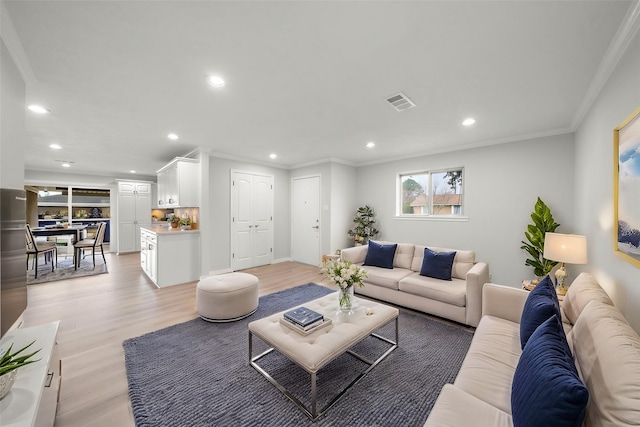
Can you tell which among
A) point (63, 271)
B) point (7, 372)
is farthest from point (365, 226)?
point (63, 271)

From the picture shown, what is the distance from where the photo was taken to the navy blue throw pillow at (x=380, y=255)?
149 inches

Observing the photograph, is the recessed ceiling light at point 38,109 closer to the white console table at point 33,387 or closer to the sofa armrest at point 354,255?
the white console table at point 33,387

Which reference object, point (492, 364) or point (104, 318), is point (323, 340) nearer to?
point (492, 364)

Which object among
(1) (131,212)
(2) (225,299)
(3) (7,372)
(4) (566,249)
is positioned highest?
(1) (131,212)

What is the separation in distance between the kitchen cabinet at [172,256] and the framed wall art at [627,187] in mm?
5230

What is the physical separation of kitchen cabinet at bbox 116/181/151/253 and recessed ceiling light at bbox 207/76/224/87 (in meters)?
6.91

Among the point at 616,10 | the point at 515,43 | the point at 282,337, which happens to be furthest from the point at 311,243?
the point at 616,10

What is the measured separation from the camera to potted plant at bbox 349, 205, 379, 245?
5.39 meters

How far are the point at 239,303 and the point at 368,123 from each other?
2.81 metres

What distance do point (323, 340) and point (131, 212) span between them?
812 cm

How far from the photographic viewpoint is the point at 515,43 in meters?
1.69

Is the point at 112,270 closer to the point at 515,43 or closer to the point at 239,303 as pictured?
A: the point at 239,303

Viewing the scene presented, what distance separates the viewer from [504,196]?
3826mm

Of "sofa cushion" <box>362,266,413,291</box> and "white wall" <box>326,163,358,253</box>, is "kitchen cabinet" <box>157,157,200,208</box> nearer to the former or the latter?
"white wall" <box>326,163,358,253</box>
